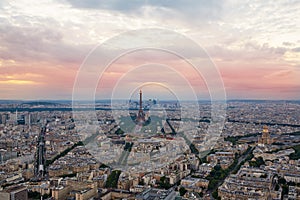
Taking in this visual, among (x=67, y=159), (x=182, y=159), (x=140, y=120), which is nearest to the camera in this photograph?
(x=182, y=159)

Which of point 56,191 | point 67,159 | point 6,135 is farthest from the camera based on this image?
point 6,135

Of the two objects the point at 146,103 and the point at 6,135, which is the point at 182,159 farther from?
the point at 6,135

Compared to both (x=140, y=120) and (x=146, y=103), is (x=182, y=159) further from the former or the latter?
(x=146, y=103)

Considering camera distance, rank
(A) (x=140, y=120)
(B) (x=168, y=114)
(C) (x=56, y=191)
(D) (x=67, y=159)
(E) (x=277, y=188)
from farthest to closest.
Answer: (B) (x=168, y=114)
(A) (x=140, y=120)
(D) (x=67, y=159)
(E) (x=277, y=188)
(C) (x=56, y=191)

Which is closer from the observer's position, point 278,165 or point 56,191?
point 56,191

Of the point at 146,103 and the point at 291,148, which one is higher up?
the point at 146,103

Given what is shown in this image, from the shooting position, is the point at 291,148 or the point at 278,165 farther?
the point at 291,148

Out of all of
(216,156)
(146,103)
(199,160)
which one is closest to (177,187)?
(199,160)

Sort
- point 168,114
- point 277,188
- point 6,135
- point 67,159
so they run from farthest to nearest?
point 6,135 < point 168,114 < point 67,159 < point 277,188

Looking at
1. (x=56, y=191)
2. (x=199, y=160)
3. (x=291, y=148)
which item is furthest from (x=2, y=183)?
(x=291, y=148)
